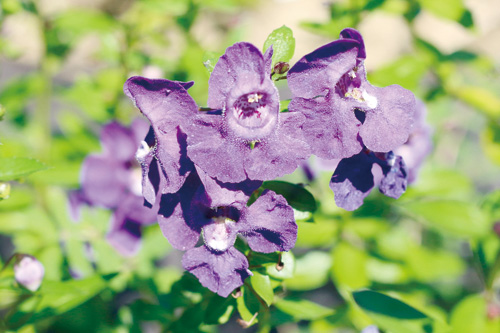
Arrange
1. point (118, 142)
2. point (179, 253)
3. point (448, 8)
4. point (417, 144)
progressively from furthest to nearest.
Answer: point (179, 253) → point (118, 142) → point (417, 144) → point (448, 8)

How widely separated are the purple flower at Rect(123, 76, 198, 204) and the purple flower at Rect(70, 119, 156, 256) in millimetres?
1021

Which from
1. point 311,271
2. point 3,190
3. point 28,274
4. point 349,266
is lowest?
point 311,271

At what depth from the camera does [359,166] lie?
1.22 metres

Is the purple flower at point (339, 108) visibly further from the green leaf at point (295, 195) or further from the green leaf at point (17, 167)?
the green leaf at point (17, 167)

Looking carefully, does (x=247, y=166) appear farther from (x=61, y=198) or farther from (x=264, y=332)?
(x=61, y=198)

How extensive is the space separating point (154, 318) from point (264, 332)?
0.54 meters

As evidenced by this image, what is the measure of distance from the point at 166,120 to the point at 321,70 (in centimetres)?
38

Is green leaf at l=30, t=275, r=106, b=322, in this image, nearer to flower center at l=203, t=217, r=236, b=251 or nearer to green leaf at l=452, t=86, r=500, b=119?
flower center at l=203, t=217, r=236, b=251

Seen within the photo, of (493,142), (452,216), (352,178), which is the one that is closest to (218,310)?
(352,178)

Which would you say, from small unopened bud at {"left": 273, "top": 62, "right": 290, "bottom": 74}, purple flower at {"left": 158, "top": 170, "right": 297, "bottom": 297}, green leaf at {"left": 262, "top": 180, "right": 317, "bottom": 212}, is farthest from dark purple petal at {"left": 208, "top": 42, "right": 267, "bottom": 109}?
green leaf at {"left": 262, "top": 180, "right": 317, "bottom": 212}

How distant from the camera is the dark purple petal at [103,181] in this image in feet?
7.37

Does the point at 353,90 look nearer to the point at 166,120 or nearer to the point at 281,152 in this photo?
the point at 281,152

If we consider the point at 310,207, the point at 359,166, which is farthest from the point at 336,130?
the point at 310,207

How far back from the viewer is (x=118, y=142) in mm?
2303
